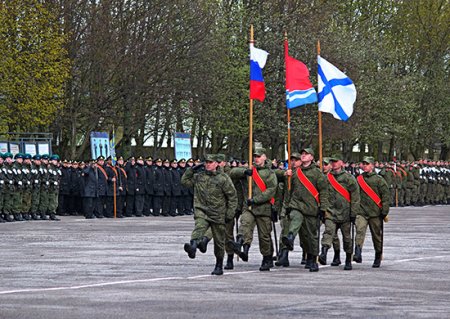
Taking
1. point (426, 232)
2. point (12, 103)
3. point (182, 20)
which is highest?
point (182, 20)

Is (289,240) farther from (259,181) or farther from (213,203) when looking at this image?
(213,203)

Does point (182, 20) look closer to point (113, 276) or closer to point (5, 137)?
point (5, 137)

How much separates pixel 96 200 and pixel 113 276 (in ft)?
70.3

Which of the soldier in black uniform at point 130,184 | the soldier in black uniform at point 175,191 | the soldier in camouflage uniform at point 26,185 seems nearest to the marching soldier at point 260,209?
the soldier in camouflage uniform at point 26,185

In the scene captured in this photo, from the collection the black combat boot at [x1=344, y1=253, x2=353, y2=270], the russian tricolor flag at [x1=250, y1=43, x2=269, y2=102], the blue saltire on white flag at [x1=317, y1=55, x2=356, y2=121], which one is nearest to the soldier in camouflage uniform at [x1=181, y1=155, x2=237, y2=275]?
the black combat boot at [x1=344, y1=253, x2=353, y2=270]

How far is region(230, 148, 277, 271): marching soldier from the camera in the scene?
1936cm

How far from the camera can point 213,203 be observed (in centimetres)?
1844

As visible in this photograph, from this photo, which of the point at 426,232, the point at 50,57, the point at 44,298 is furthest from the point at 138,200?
A: the point at 44,298

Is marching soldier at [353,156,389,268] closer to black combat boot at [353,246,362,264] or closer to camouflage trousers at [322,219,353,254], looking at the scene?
black combat boot at [353,246,362,264]

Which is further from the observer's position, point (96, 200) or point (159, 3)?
point (159, 3)

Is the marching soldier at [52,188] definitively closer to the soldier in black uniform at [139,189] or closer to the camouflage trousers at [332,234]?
the soldier in black uniform at [139,189]

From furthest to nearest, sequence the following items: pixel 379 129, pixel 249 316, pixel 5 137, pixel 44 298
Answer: pixel 379 129 → pixel 5 137 → pixel 44 298 → pixel 249 316

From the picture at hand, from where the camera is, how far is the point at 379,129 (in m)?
65.7

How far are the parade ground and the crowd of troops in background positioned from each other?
26.5 feet
